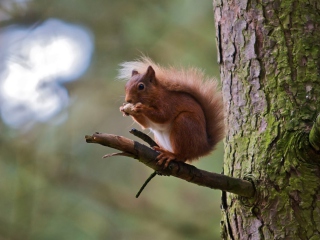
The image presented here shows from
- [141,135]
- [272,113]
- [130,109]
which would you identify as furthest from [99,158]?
[141,135]

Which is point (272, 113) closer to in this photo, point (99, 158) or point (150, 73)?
point (150, 73)

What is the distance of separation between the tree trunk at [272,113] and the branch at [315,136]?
4 cm

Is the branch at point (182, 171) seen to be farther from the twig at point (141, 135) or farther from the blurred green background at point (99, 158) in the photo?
the blurred green background at point (99, 158)

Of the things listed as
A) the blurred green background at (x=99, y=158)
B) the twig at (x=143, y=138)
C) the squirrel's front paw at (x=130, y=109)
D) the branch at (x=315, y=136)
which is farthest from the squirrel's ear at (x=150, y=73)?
the blurred green background at (x=99, y=158)

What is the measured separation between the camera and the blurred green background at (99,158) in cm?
334

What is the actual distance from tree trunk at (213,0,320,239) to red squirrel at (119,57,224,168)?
0.18 feet

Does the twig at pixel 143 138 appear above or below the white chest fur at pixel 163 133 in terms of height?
below

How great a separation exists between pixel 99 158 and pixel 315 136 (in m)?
2.60

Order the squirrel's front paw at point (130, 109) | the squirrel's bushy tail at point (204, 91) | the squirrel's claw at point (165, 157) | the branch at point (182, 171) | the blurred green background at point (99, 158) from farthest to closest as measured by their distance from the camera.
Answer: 1. the blurred green background at point (99, 158)
2. the squirrel's bushy tail at point (204, 91)
3. the squirrel's front paw at point (130, 109)
4. the squirrel's claw at point (165, 157)
5. the branch at point (182, 171)

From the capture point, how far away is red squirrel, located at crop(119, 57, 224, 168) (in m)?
1.74

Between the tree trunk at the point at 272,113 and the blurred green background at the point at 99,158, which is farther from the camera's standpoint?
the blurred green background at the point at 99,158

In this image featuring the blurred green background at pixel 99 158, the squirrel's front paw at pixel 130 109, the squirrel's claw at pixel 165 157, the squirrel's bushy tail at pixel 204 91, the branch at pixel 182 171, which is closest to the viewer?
the branch at pixel 182 171

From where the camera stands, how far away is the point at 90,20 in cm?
370

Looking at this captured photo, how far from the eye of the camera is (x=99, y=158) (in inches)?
156
